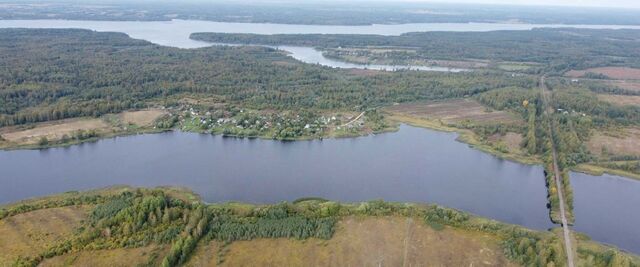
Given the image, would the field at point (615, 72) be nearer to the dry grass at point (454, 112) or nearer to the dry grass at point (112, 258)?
the dry grass at point (454, 112)

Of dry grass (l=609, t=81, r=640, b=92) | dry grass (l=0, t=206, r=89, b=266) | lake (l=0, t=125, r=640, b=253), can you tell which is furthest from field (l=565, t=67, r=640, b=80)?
dry grass (l=0, t=206, r=89, b=266)

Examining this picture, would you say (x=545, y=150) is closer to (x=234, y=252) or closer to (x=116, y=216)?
(x=234, y=252)

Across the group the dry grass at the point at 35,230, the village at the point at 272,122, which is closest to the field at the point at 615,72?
the village at the point at 272,122

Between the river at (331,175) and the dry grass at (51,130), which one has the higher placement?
the dry grass at (51,130)

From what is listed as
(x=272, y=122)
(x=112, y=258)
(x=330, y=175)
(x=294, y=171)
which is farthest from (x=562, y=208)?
(x=272, y=122)

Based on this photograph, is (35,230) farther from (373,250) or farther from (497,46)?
Answer: (497,46)
